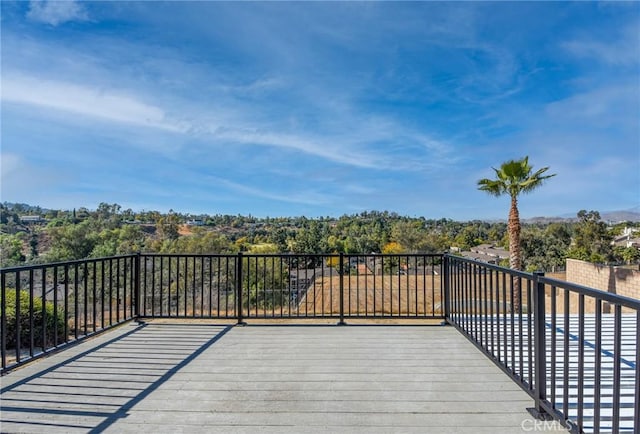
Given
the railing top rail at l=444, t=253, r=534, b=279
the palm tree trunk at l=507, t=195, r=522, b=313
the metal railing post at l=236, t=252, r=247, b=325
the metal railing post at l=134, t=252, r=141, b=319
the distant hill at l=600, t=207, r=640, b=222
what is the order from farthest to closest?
the distant hill at l=600, t=207, r=640, b=222
the palm tree trunk at l=507, t=195, r=522, b=313
the metal railing post at l=134, t=252, r=141, b=319
the metal railing post at l=236, t=252, r=247, b=325
the railing top rail at l=444, t=253, r=534, b=279

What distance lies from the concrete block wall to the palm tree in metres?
1.81

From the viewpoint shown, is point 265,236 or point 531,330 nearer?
point 531,330

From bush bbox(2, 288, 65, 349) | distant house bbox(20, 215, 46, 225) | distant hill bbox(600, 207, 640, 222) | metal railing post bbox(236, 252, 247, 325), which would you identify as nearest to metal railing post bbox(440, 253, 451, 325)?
metal railing post bbox(236, 252, 247, 325)

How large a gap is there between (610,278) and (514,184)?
3707mm

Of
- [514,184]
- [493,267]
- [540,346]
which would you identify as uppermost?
[514,184]

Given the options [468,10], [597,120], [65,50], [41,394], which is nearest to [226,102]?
[65,50]

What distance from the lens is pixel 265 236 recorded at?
2998 centimetres

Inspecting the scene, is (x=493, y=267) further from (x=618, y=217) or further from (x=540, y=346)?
(x=618, y=217)

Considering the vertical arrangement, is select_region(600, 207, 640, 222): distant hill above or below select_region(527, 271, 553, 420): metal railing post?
above

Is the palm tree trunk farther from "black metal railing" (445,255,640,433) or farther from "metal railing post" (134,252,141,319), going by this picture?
"metal railing post" (134,252,141,319)

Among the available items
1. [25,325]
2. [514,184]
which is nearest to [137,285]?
[25,325]

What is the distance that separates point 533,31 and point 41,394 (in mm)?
14485

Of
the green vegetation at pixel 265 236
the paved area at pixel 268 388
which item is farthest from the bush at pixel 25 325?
the green vegetation at pixel 265 236

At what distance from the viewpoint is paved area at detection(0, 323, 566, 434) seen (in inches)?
77.0
